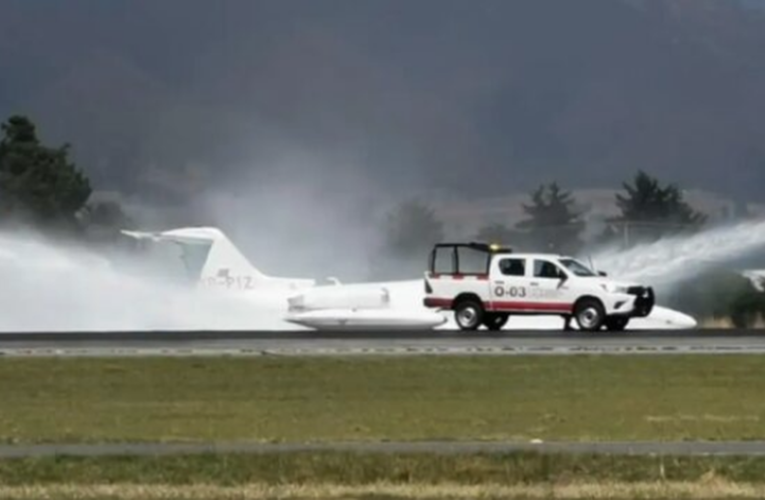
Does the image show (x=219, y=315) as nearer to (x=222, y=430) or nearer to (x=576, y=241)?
(x=576, y=241)

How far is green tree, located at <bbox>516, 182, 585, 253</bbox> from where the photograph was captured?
124812 millimetres

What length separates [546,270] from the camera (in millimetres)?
63781

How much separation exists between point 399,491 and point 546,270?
4586 cm

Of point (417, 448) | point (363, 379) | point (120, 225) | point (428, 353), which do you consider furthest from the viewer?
point (120, 225)

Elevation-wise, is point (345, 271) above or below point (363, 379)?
above

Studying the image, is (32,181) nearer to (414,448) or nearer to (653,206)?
(653,206)

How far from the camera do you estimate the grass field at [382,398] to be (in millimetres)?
25875

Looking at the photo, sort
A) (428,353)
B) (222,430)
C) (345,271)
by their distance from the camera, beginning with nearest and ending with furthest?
(222,430)
(428,353)
(345,271)

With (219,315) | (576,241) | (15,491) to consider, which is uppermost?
(576,241)

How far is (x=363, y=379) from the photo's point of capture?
124 ft

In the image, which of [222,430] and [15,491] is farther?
[222,430]

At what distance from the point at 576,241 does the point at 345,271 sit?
1610 centimetres

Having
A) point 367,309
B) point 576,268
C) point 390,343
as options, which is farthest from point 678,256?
point 390,343

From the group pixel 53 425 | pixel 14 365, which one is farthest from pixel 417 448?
pixel 14 365
